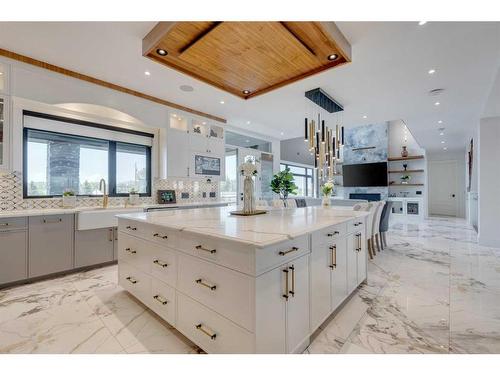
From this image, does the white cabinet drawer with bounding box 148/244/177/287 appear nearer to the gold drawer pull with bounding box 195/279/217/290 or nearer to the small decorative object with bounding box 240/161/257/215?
the gold drawer pull with bounding box 195/279/217/290

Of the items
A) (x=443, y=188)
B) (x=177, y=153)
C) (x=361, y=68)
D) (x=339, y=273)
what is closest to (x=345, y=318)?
(x=339, y=273)

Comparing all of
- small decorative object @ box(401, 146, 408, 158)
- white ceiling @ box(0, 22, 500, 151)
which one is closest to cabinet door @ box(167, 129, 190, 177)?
white ceiling @ box(0, 22, 500, 151)

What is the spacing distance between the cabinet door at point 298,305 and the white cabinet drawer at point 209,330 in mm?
323

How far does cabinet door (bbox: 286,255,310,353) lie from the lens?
1.44 metres

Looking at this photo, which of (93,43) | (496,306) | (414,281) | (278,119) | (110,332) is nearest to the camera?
(110,332)

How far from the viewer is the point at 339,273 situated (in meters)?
2.06

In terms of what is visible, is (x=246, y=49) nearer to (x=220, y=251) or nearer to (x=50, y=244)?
(x=220, y=251)

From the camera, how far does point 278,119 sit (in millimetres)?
5355

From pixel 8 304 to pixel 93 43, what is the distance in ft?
9.18

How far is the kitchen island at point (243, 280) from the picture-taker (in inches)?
49.6
